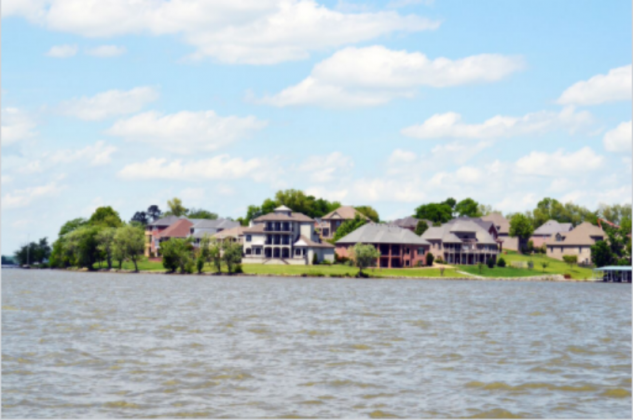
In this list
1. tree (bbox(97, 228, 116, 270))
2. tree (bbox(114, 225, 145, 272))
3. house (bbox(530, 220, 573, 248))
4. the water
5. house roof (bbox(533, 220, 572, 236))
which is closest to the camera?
the water

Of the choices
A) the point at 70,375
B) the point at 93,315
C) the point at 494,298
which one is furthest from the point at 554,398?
the point at 494,298

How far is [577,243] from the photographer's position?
565ft

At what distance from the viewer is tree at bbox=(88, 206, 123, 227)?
177875mm

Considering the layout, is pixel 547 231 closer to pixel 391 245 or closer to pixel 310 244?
pixel 391 245

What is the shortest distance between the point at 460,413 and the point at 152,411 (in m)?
7.78

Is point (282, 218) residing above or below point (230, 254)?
above

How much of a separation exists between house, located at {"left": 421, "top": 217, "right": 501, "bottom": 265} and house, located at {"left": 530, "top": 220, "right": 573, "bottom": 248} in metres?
42.0

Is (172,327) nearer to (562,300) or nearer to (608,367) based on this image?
(608,367)

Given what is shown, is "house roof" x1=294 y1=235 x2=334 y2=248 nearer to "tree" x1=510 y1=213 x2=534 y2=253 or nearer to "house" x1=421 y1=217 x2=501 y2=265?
"house" x1=421 y1=217 x2=501 y2=265

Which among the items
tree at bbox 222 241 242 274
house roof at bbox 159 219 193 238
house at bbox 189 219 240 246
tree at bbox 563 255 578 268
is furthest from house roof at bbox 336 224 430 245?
house roof at bbox 159 219 193 238

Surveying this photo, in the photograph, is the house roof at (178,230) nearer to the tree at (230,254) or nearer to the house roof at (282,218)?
the house roof at (282,218)

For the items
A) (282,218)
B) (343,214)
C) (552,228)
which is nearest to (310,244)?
(282,218)

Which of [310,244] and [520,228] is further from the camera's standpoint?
[520,228]

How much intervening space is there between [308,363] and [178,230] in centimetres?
16212
